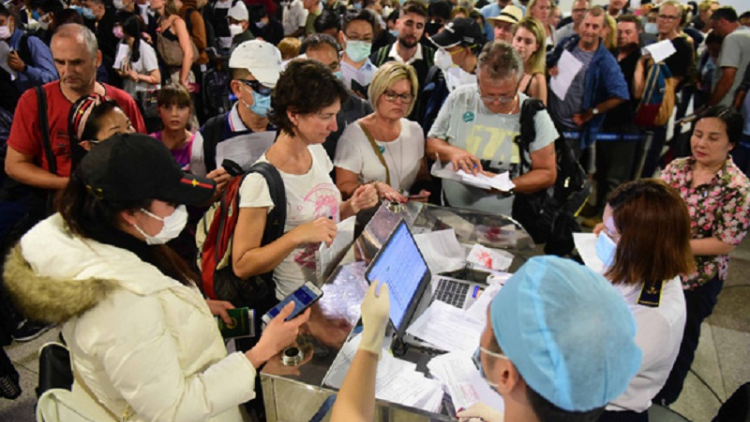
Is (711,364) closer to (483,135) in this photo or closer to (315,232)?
(483,135)

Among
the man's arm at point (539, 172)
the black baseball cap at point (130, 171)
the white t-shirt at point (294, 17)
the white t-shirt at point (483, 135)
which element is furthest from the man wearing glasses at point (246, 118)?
the white t-shirt at point (294, 17)

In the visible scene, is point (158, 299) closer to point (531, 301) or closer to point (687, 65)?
point (531, 301)

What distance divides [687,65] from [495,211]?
3218mm

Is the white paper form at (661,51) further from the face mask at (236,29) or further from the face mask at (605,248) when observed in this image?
the face mask at (236,29)

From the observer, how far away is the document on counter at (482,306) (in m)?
2.09

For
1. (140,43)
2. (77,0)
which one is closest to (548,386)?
(140,43)

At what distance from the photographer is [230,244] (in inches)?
78.5

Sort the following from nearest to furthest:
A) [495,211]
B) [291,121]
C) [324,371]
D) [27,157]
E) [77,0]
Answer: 1. [324,371]
2. [291,121]
3. [27,157]
4. [495,211]
5. [77,0]

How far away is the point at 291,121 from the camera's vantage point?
6.88 feet

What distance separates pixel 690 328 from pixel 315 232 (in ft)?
7.02

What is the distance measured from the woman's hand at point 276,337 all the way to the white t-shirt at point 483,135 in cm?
157

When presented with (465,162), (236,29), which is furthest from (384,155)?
(236,29)

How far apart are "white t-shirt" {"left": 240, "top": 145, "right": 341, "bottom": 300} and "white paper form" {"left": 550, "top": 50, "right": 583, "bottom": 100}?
2860mm

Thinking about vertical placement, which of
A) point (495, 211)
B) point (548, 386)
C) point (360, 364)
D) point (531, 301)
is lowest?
point (495, 211)
